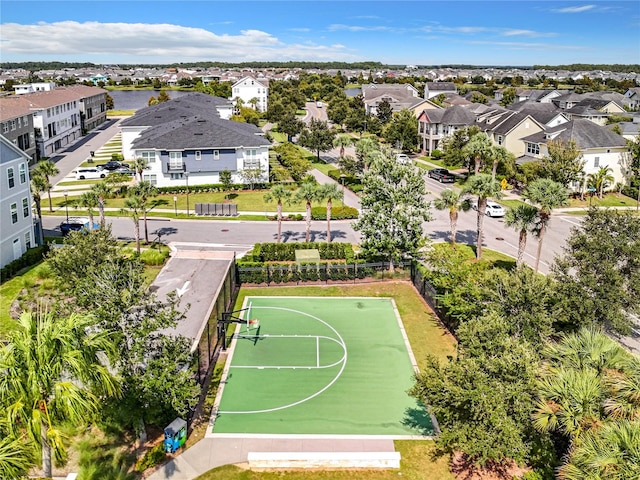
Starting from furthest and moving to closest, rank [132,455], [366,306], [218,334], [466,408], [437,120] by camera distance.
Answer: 1. [437,120]
2. [366,306]
3. [218,334]
4. [132,455]
5. [466,408]

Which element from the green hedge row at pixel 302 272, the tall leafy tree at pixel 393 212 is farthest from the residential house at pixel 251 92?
the green hedge row at pixel 302 272

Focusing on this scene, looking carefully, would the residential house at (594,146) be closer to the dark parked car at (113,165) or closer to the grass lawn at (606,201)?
the grass lawn at (606,201)

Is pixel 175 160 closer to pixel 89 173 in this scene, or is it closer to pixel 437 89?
pixel 89 173

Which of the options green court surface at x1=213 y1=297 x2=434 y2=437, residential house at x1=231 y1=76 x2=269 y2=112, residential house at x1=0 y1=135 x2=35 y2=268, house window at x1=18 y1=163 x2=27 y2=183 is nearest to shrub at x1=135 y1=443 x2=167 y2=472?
green court surface at x1=213 y1=297 x2=434 y2=437

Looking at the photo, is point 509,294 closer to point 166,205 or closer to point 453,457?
point 453,457

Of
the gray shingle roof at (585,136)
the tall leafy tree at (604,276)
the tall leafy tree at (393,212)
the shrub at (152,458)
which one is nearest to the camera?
the shrub at (152,458)

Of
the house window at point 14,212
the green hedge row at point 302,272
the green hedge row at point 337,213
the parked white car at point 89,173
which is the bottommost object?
the green hedge row at point 302,272

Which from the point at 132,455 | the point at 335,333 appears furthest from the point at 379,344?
the point at 132,455
